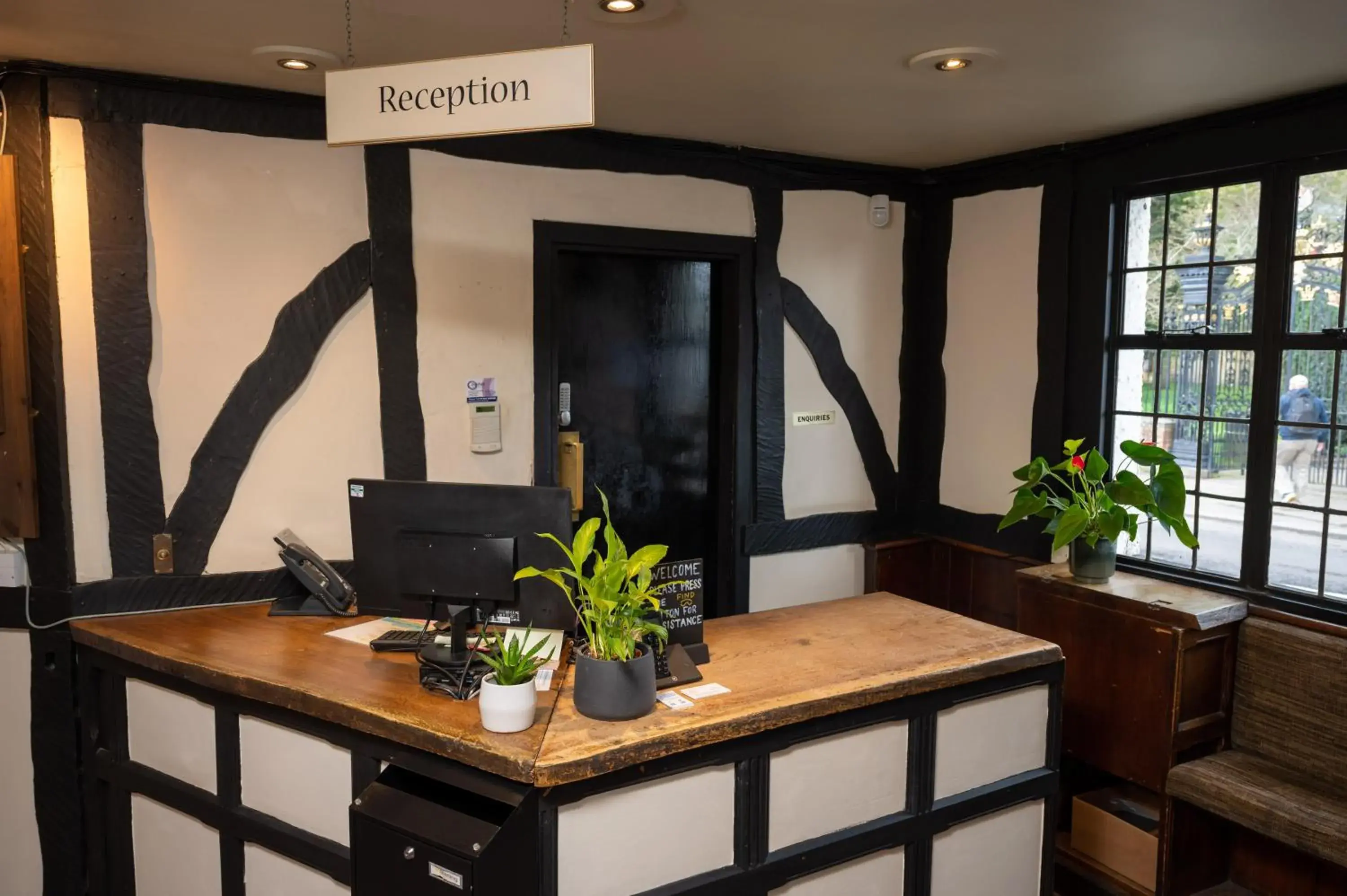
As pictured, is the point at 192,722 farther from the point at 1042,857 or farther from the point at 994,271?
the point at 994,271

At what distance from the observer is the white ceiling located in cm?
245

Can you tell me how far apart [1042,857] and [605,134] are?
2982mm

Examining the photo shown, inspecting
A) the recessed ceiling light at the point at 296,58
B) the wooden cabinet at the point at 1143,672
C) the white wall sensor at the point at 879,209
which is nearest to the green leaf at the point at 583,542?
the recessed ceiling light at the point at 296,58

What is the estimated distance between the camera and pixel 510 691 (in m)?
2.12

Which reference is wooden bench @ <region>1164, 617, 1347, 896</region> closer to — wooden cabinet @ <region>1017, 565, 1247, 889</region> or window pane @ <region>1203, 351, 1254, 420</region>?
wooden cabinet @ <region>1017, 565, 1247, 889</region>

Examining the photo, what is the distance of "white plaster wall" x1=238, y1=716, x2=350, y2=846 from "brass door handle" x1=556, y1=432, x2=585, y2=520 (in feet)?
5.50

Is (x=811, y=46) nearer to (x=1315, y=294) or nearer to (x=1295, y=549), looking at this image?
(x=1315, y=294)

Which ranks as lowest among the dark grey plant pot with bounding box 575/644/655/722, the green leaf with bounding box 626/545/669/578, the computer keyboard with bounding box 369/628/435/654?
the computer keyboard with bounding box 369/628/435/654

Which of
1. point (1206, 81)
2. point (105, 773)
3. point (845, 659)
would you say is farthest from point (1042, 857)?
point (105, 773)

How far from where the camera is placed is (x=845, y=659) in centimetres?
262

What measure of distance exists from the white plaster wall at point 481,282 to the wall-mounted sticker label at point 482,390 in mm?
20

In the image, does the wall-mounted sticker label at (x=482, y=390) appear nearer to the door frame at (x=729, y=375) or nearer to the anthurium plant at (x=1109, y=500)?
the door frame at (x=729, y=375)

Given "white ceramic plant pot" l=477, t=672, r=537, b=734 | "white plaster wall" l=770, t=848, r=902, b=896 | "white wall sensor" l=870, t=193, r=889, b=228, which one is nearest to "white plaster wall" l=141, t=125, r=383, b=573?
"white ceramic plant pot" l=477, t=672, r=537, b=734

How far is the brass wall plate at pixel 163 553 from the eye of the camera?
3.21 meters
